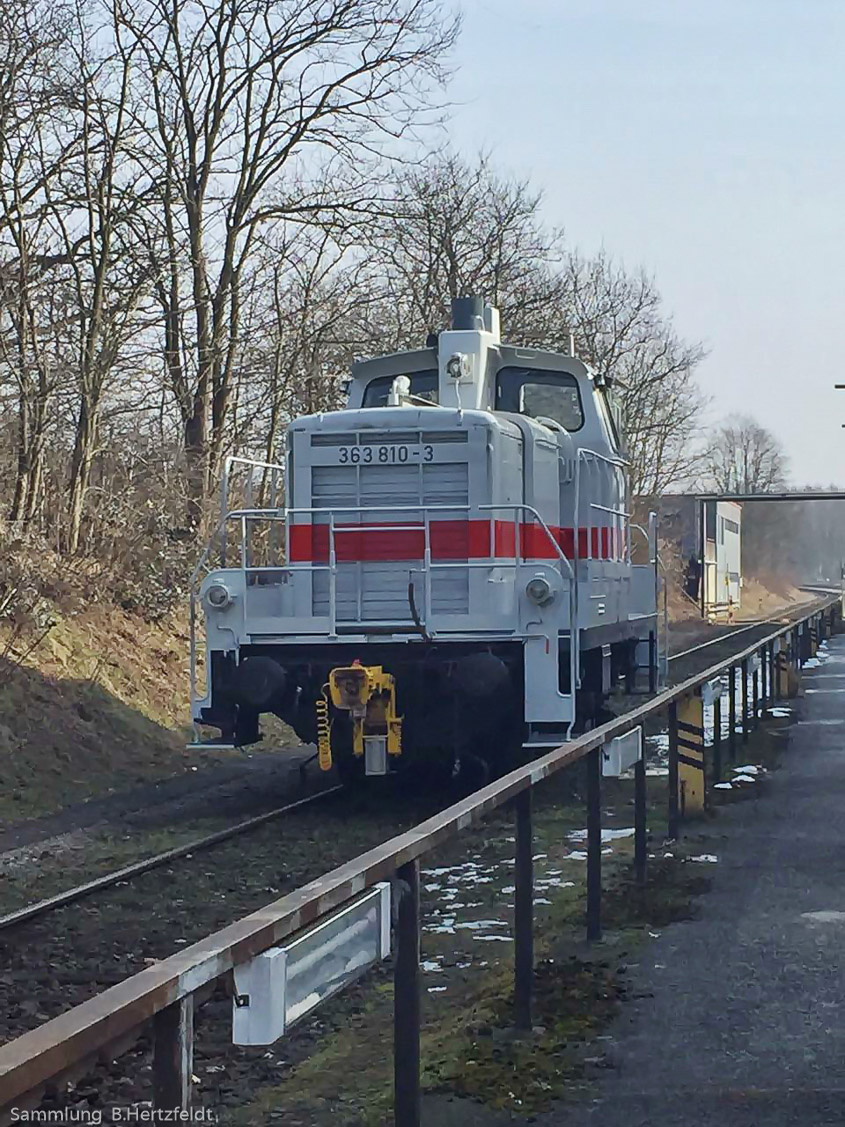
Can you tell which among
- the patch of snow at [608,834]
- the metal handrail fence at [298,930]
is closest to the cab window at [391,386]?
the patch of snow at [608,834]

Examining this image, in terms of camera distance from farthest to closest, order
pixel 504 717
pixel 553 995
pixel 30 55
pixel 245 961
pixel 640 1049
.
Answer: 1. pixel 30 55
2. pixel 504 717
3. pixel 553 995
4. pixel 640 1049
5. pixel 245 961

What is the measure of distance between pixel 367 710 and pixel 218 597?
1569mm

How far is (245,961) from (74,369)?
17.2 meters

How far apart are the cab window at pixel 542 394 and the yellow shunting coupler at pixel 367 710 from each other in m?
3.50

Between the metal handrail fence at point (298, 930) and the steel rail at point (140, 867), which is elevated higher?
the metal handrail fence at point (298, 930)

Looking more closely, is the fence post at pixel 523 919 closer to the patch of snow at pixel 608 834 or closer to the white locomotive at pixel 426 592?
the patch of snow at pixel 608 834

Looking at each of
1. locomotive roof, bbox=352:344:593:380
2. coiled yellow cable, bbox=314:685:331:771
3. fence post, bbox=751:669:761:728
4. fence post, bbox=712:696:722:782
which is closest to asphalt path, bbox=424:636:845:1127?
fence post, bbox=712:696:722:782

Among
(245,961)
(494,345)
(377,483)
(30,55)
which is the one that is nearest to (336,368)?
(30,55)

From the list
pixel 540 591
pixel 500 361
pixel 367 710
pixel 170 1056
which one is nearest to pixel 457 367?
pixel 500 361

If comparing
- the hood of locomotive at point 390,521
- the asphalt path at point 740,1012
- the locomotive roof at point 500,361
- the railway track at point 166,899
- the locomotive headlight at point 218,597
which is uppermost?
the locomotive roof at point 500,361

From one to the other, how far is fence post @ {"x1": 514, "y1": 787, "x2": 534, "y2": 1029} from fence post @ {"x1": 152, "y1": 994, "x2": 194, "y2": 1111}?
294 centimetres

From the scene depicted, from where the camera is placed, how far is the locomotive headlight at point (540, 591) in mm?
11859

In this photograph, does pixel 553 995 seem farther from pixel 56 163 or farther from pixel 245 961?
pixel 56 163

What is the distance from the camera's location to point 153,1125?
9.98 feet
